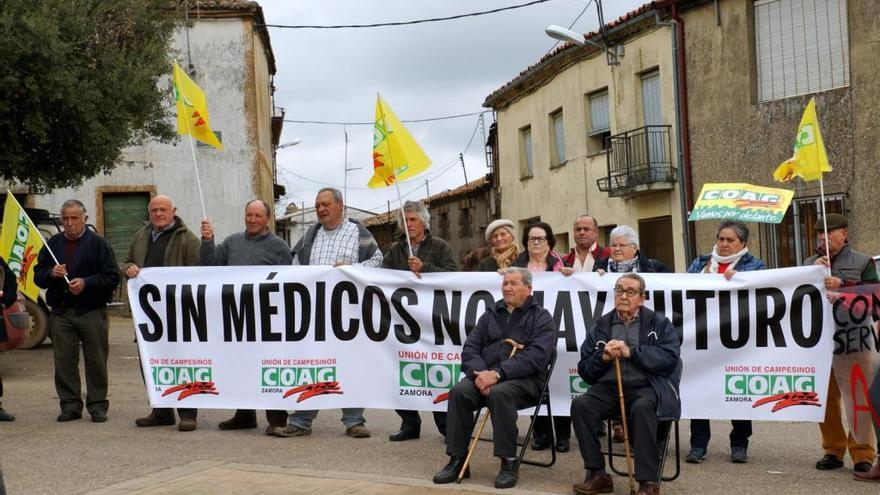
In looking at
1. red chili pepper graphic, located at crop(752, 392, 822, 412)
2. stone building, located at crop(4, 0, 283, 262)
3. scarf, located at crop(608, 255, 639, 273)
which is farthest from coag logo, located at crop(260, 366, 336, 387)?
stone building, located at crop(4, 0, 283, 262)

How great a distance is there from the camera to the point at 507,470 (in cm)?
714

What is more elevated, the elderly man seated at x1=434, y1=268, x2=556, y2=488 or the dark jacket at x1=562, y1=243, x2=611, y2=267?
the dark jacket at x1=562, y1=243, x2=611, y2=267

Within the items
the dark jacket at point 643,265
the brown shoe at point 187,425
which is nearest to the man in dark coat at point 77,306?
the brown shoe at point 187,425

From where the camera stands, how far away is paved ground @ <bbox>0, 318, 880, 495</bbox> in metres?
6.99

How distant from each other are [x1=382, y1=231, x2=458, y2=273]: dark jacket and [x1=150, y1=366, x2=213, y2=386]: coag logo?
1725 mm

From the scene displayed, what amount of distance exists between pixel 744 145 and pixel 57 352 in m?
16.0

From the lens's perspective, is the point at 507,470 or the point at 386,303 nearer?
the point at 507,470

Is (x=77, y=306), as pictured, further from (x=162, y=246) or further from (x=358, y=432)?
(x=358, y=432)

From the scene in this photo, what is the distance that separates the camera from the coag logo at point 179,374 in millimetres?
9234

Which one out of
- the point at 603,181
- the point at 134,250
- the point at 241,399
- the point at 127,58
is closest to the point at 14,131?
the point at 127,58

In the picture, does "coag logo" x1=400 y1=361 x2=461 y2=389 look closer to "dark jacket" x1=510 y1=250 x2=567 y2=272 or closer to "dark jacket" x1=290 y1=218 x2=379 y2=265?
"dark jacket" x1=510 y1=250 x2=567 y2=272

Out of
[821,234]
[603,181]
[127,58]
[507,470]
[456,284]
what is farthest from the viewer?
[603,181]

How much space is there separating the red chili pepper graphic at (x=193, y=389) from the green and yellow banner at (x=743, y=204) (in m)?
4.10

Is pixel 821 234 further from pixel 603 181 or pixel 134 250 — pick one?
pixel 603 181
